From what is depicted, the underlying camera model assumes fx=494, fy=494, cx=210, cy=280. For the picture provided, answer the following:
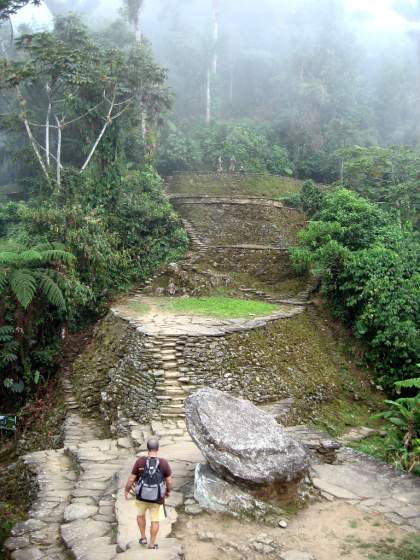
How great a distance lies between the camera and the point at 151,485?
175 inches

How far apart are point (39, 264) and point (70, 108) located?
6940mm

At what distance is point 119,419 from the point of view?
331 inches

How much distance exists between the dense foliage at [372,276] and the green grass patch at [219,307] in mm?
1809

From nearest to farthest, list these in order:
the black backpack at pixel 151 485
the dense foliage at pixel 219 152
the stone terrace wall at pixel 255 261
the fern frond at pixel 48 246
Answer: the black backpack at pixel 151 485 < the fern frond at pixel 48 246 < the stone terrace wall at pixel 255 261 < the dense foliage at pixel 219 152

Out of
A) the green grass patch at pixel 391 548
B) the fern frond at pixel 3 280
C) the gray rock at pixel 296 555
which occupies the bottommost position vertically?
the green grass patch at pixel 391 548

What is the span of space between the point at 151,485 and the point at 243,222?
14.2 m

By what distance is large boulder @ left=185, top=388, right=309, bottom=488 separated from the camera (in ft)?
17.5

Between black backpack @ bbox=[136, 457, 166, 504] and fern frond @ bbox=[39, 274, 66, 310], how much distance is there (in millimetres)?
6643

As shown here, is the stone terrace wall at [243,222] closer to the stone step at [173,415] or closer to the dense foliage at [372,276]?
the dense foliage at [372,276]

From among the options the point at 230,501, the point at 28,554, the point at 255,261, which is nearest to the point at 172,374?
the point at 230,501

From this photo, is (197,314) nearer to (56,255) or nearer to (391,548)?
(56,255)

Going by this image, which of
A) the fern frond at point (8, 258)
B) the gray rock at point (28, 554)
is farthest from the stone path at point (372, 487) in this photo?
the fern frond at point (8, 258)

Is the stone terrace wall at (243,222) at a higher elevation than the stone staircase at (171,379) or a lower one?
Result: higher

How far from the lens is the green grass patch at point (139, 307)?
11812 mm
